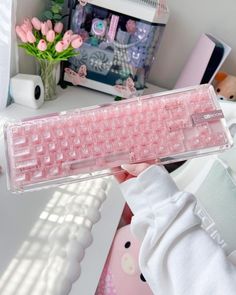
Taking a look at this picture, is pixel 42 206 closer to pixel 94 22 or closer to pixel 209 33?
pixel 94 22

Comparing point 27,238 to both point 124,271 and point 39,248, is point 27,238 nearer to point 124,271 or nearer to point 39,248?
point 39,248

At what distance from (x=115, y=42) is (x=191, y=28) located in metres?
0.26

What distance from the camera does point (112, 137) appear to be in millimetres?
460

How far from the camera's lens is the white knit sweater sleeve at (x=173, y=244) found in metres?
0.41

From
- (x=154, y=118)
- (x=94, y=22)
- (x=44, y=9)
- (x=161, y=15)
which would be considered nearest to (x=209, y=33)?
(x=161, y=15)

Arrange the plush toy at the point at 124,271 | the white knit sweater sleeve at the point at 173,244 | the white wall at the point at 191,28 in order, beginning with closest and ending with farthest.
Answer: the white knit sweater sleeve at the point at 173,244 < the plush toy at the point at 124,271 < the white wall at the point at 191,28

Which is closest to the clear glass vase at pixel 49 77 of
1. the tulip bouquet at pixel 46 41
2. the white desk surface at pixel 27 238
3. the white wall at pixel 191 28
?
the tulip bouquet at pixel 46 41

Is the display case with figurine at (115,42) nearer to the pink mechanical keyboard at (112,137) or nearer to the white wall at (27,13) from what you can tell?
the white wall at (27,13)

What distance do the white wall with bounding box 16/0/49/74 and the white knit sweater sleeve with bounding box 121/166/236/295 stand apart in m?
0.48

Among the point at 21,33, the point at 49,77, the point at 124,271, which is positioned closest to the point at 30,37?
the point at 21,33

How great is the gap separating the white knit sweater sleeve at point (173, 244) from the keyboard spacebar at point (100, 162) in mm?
37

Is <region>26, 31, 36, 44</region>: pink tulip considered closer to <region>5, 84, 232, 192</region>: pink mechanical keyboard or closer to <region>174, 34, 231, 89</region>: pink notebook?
<region>5, 84, 232, 192</region>: pink mechanical keyboard

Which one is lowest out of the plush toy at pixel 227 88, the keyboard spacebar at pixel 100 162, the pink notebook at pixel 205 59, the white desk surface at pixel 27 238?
Answer: the white desk surface at pixel 27 238

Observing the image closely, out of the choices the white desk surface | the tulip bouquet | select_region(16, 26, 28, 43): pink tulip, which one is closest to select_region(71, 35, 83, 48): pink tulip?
the tulip bouquet
